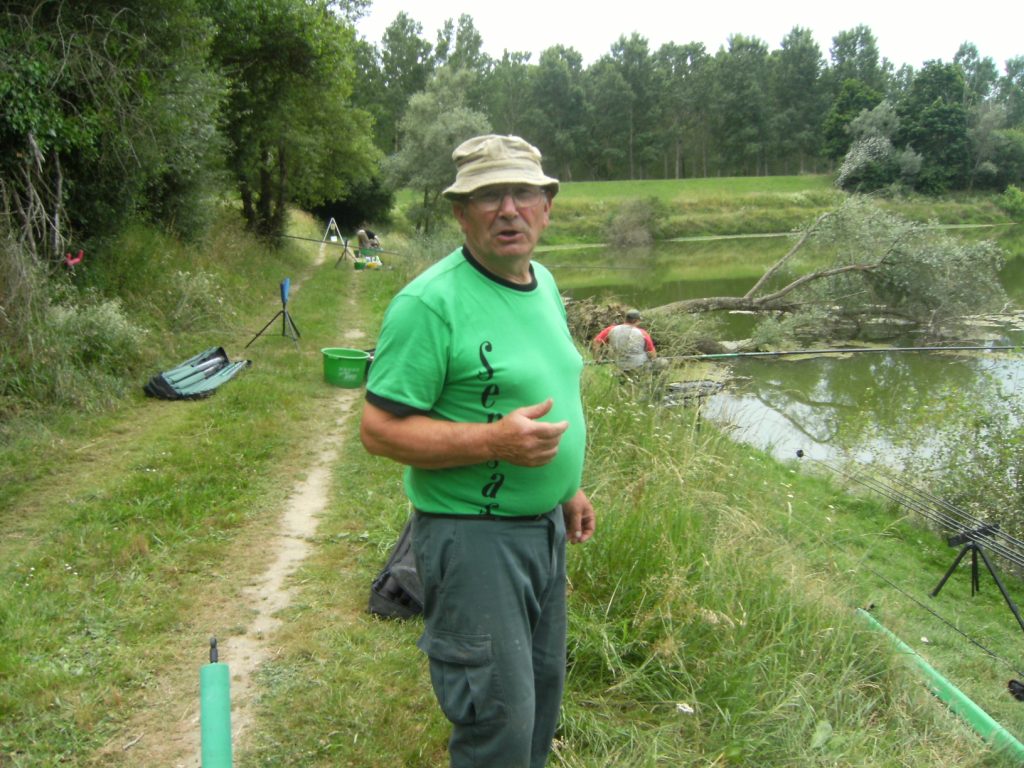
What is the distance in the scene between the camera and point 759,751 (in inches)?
120

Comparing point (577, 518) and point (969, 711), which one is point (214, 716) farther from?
point (969, 711)

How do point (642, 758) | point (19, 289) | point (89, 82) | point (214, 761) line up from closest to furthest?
point (214, 761) → point (642, 758) → point (19, 289) → point (89, 82)

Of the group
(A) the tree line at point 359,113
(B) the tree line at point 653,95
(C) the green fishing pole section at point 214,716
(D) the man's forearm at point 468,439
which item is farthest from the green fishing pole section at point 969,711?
(B) the tree line at point 653,95

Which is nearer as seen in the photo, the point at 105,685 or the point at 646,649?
the point at 105,685

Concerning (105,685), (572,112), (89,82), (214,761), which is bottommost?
(105,685)

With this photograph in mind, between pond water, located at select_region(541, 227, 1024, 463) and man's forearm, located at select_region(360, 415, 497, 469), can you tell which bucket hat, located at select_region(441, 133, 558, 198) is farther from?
pond water, located at select_region(541, 227, 1024, 463)

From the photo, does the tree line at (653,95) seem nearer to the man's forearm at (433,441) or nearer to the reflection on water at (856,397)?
the reflection on water at (856,397)

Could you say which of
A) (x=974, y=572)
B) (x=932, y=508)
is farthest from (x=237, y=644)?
(x=932, y=508)

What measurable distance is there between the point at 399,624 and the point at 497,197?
2.35 metres

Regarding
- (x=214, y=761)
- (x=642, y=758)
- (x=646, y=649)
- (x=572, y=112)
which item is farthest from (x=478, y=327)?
(x=572, y=112)

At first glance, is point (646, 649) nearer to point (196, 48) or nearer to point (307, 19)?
point (196, 48)

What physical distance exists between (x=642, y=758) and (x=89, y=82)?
8072mm

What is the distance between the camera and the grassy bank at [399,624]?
300 cm

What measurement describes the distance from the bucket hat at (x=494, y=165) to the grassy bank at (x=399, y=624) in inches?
77.9
